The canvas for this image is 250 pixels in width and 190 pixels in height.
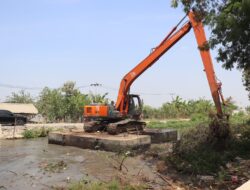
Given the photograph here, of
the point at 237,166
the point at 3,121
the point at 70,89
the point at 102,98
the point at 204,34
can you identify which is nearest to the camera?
the point at 237,166

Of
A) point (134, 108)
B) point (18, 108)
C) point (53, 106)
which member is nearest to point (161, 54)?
point (134, 108)

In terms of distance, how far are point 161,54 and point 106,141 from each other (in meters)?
5.93

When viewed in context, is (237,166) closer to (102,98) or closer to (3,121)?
(3,121)

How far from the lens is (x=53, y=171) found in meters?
13.8

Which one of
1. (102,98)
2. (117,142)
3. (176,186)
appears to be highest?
(102,98)

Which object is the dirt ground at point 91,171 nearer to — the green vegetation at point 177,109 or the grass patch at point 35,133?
the grass patch at point 35,133

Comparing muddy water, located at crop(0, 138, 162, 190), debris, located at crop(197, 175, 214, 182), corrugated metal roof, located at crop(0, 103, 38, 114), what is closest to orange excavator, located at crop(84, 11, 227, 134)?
muddy water, located at crop(0, 138, 162, 190)

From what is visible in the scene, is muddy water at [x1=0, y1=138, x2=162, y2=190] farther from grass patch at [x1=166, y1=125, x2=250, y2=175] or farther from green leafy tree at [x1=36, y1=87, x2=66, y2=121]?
green leafy tree at [x1=36, y1=87, x2=66, y2=121]

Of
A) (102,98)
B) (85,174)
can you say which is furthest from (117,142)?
(102,98)

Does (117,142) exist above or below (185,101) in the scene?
below

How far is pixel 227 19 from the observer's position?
33.2 feet

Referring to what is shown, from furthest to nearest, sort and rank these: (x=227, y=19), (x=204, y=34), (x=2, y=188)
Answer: (x=204, y=34) → (x=2, y=188) → (x=227, y=19)

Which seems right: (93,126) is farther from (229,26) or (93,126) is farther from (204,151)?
(229,26)

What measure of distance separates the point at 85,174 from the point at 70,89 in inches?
1830
